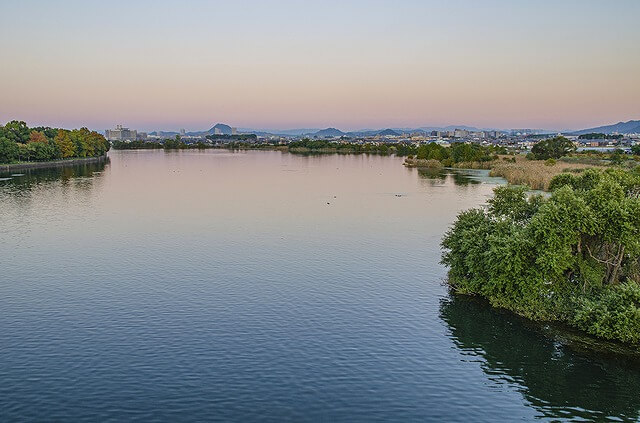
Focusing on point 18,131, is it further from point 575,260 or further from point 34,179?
point 575,260

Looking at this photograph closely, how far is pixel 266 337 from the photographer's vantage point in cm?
3011

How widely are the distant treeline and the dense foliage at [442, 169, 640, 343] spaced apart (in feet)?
467

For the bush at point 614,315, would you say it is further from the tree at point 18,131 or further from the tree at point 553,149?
the tree at point 18,131

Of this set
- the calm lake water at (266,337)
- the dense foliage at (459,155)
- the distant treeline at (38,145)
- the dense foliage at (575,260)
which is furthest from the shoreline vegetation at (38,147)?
the dense foliage at (575,260)

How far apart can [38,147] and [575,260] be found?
15810 centimetres

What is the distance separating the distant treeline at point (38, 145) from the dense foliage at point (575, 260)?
142 m

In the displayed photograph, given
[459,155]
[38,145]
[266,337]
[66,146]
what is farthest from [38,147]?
[266,337]

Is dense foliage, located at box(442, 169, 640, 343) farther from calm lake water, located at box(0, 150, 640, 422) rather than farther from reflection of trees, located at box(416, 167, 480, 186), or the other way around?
reflection of trees, located at box(416, 167, 480, 186)

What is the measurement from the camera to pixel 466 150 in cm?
15075

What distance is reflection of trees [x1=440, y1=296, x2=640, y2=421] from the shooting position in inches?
934

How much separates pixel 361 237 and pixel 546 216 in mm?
26943

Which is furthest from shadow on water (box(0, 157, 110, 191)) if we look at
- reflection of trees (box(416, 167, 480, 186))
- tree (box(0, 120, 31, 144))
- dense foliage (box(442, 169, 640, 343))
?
dense foliage (box(442, 169, 640, 343))

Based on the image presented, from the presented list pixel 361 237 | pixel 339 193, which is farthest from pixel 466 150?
pixel 361 237

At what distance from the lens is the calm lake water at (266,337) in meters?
23.4
